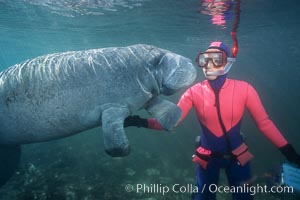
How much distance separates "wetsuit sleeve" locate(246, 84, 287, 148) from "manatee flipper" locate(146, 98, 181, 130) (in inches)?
51.7

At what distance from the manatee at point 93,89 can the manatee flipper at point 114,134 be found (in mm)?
17

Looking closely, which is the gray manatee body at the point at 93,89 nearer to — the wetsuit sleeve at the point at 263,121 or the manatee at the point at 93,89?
the manatee at the point at 93,89

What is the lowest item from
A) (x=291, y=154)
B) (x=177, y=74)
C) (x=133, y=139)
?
(x=133, y=139)

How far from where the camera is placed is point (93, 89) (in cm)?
439

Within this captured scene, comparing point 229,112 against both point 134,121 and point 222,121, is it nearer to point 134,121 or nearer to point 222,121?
point 222,121

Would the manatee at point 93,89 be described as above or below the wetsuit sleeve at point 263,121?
above

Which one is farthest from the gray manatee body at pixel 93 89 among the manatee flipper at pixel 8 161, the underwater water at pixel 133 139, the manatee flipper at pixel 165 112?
the underwater water at pixel 133 139

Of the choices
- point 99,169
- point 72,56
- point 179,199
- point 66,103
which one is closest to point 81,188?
point 99,169

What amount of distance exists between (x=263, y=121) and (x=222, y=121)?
696 millimetres

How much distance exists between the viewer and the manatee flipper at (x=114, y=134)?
382 centimetres

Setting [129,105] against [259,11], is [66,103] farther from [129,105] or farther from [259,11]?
[259,11]

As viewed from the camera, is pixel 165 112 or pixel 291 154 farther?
pixel 165 112

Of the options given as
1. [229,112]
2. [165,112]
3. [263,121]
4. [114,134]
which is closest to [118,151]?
[114,134]

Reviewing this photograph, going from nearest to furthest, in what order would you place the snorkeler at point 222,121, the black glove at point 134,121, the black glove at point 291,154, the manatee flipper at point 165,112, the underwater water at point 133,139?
the black glove at point 291,154 < the manatee flipper at point 165,112 < the snorkeler at point 222,121 < the black glove at point 134,121 < the underwater water at point 133,139
